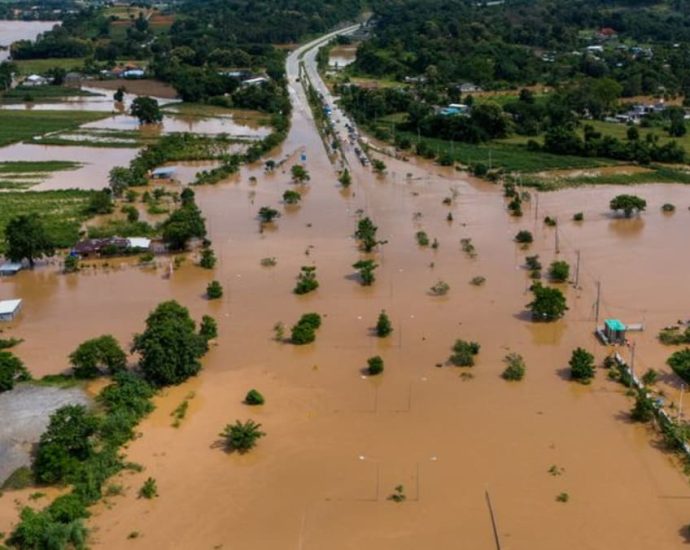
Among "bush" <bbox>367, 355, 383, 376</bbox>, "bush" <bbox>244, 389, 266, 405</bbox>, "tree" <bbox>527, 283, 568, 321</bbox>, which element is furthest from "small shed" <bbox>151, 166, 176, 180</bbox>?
"bush" <bbox>244, 389, 266, 405</bbox>

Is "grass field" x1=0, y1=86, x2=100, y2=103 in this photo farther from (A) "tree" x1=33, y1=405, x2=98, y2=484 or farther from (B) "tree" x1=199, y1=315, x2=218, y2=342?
(A) "tree" x1=33, y1=405, x2=98, y2=484

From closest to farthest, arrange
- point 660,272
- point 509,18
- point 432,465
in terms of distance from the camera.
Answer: point 432,465 → point 660,272 → point 509,18

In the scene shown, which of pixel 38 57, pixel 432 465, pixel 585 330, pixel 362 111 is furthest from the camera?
pixel 38 57

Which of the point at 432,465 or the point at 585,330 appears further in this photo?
the point at 585,330

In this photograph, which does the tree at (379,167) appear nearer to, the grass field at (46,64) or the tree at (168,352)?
the tree at (168,352)

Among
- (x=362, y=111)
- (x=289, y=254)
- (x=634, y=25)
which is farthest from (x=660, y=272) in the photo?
(x=634, y=25)

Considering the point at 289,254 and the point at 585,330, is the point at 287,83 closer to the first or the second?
the point at 289,254

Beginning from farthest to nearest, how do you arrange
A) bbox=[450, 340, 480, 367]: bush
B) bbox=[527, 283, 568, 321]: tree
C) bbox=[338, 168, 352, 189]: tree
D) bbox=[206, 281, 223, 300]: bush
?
bbox=[338, 168, 352, 189]: tree
bbox=[206, 281, 223, 300]: bush
bbox=[527, 283, 568, 321]: tree
bbox=[450, 340, 480, 367]: bush
